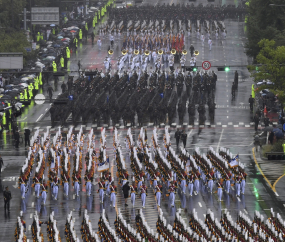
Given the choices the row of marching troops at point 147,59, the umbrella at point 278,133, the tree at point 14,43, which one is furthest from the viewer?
the tree at point 14,43

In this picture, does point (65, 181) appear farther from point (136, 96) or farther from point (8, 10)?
point (8, 10)

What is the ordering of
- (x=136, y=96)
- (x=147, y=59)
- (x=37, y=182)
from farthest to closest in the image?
(x=147, y=59) → (x=136, y=96) → (x=37, y=182)

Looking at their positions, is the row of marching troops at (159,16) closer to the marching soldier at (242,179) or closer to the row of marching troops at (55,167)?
the row of marching troops at (55,167)

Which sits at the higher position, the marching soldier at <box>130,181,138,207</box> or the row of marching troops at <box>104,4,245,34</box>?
the row of marching troops at <box>104,4,245,34</box>

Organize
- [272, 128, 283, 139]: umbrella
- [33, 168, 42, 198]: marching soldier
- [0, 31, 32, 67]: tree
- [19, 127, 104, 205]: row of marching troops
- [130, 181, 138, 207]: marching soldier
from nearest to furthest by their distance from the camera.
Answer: [130, 181, 138, 207]: marching soldier < [33, 168, 42, 198]: marching soldier < [19, 127, 104, 205]: row of marching troops < [272, 128, 283, 139]: umbrella < [0, 31, 32, 67]: tree

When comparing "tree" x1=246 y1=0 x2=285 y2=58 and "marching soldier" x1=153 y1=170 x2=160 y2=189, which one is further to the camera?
"tree" x1=246 y1=0 x2=285 y2=58

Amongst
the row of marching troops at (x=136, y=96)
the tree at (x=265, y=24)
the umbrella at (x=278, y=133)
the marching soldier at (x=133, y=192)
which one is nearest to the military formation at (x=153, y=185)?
the marching soldier at (x=133, y=192)

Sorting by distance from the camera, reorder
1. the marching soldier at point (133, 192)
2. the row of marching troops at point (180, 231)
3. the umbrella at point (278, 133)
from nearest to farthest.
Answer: the row of marching troops at point (180, 231) < the marching soldier at point (133, 192) < the umbrella at point (278, 133)

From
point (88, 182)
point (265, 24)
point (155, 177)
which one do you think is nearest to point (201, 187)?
point (155, 177)

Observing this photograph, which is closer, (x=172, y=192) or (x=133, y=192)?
(x=133, y=192)

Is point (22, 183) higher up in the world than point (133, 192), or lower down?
lower down

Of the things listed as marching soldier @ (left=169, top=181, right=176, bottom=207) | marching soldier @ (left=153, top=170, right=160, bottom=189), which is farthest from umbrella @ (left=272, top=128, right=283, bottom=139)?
marching soldier @ (left=169, top=181, right=176, bottom=207)

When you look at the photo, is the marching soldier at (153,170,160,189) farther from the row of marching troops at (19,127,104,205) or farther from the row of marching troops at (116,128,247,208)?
the row of marching troops at (19,127,104,205)

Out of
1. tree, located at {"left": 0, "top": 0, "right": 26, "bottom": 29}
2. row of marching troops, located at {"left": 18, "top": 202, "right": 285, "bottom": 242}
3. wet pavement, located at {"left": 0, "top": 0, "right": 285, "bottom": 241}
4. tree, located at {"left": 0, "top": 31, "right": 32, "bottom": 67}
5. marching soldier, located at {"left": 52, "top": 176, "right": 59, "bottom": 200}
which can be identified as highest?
tree, located at {"left": 0, "top": 0, "right": 26, "bottom": 29}
